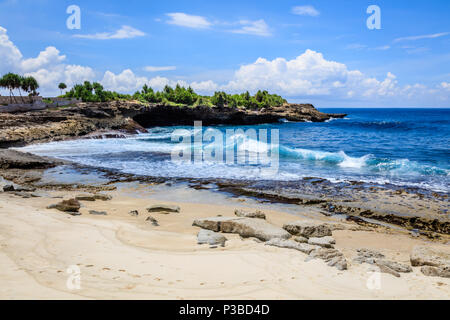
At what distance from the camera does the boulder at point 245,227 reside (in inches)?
288

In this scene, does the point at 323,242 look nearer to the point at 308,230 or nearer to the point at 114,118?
the point at 308,230

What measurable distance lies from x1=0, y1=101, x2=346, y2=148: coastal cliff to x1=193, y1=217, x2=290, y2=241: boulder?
102 ft

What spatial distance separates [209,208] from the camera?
10.9 m

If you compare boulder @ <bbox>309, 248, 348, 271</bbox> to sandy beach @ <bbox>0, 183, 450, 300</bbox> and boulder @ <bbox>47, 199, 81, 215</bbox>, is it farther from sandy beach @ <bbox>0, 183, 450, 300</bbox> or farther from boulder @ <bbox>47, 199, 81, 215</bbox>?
boulder @ <bbox>47, 199, 81, 215</bbox>

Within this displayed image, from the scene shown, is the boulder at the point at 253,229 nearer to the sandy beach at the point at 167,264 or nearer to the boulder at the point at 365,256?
the sandy beach at the point at 167,264

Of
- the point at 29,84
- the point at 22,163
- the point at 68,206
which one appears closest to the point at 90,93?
the point at 29,84

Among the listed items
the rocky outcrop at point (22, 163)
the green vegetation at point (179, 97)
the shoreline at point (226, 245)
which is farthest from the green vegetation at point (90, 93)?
the shoreline at point (226, 245)

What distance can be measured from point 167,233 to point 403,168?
16.7 m

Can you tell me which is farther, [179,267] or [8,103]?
[8,103]

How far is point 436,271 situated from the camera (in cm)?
534

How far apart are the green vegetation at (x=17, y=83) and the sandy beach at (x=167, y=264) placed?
58.1m
